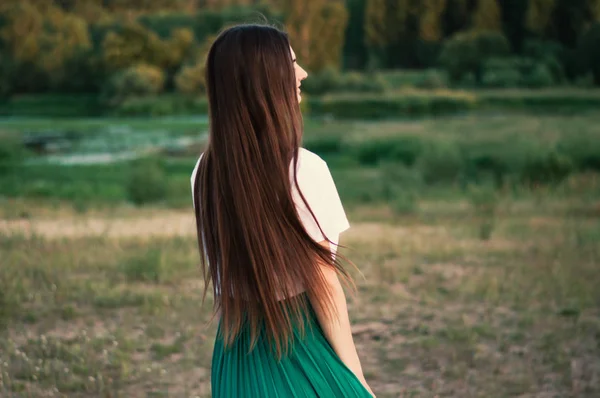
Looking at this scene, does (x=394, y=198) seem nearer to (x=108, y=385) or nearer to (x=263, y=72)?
(x=108, y=385)

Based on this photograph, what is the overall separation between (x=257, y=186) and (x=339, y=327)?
14.2 inches

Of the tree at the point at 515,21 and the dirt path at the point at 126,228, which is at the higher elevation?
the tree at the point at 515,21

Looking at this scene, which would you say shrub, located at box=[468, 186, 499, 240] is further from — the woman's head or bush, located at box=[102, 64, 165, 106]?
bush, located at box=[102, 64, 165, 106]

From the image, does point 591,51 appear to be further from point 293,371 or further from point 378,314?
point 293,371

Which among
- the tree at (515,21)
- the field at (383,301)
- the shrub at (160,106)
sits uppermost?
the tree at (515,21)

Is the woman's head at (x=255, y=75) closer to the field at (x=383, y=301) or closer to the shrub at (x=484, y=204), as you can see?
the field at (x=383, y=301)

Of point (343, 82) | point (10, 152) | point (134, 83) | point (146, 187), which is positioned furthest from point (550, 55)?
point (10, 152)

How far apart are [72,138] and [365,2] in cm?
700

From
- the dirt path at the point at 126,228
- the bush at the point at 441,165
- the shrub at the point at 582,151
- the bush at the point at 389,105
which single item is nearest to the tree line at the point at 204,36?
the bush at the point at 389,105

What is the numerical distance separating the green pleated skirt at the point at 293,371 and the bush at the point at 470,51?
13.5 m

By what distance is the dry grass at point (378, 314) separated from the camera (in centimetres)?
397

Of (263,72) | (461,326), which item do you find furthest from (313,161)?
(461,326)

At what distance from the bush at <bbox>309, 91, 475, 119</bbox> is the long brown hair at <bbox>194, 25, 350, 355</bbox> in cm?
1390

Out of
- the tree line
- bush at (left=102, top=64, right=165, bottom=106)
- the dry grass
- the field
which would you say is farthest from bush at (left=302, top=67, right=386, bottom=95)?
the dry grass
